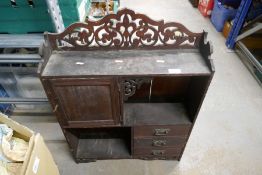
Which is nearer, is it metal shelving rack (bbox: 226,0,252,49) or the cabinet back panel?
the cabinet back panel

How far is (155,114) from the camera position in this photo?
1316mm

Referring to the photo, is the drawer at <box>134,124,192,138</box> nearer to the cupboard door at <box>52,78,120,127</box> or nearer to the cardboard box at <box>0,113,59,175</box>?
the cupboard door at <box>52,78,120,127</box>

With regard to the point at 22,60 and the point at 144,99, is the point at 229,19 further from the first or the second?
the point at 22,60

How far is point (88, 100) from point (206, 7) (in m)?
3.03

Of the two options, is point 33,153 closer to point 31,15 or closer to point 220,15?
point 31,15

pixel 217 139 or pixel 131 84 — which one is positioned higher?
pixel 131 84

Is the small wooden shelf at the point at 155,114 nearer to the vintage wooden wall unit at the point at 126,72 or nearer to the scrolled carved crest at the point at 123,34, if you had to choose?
the vintage wooden wall unit at the point at 126,72

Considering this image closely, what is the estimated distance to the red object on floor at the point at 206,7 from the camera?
3.28 m

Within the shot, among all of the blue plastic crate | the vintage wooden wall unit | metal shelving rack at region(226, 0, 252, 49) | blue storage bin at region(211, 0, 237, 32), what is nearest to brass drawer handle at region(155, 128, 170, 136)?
the vintage wooden wall unit

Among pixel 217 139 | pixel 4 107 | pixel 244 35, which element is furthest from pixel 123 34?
pixel 244 35

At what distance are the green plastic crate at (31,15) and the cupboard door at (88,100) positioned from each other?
23.1 inches

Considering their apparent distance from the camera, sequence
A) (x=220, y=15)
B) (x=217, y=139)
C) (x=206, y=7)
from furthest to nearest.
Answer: (x=206, y=7)
(x=220, y=15)
(x=217, y=139)

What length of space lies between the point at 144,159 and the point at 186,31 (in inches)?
40.5

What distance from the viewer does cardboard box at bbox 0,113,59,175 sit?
0.94 metres
